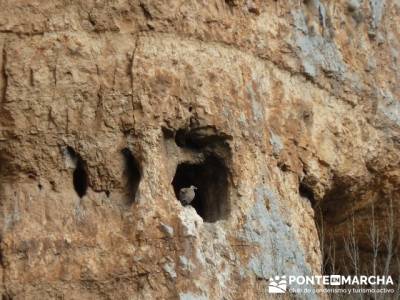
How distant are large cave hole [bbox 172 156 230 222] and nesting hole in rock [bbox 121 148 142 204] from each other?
42cm

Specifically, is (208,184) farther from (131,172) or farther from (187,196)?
(131,172)

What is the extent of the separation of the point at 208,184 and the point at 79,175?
1.07 m

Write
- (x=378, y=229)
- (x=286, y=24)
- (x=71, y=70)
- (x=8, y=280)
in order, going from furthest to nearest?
(x=378, y=229) → (x=286, y=24) → (x=71, y=70) → (x=8, y=280)

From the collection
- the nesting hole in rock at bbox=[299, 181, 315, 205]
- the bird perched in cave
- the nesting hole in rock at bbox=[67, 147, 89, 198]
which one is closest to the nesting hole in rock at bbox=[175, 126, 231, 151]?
the bird perched in cave

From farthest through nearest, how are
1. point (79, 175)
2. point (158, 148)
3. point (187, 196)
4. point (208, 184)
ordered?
point (208, 184)
point (79, 175)
point (187, 196)
point (158, 148)

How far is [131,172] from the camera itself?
9.37 meters

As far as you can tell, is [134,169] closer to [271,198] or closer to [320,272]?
[271,198]

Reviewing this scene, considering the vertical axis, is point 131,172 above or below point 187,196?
above

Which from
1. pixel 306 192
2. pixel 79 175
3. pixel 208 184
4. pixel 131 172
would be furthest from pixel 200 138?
pixel 306 192

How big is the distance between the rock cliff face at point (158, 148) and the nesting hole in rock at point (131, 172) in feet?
0.04

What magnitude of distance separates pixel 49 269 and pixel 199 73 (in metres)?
2.04

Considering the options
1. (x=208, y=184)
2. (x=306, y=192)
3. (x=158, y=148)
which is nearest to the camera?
(x=158, y=148)

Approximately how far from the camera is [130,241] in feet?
29.5

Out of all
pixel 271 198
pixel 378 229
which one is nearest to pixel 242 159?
pixel 271 198
